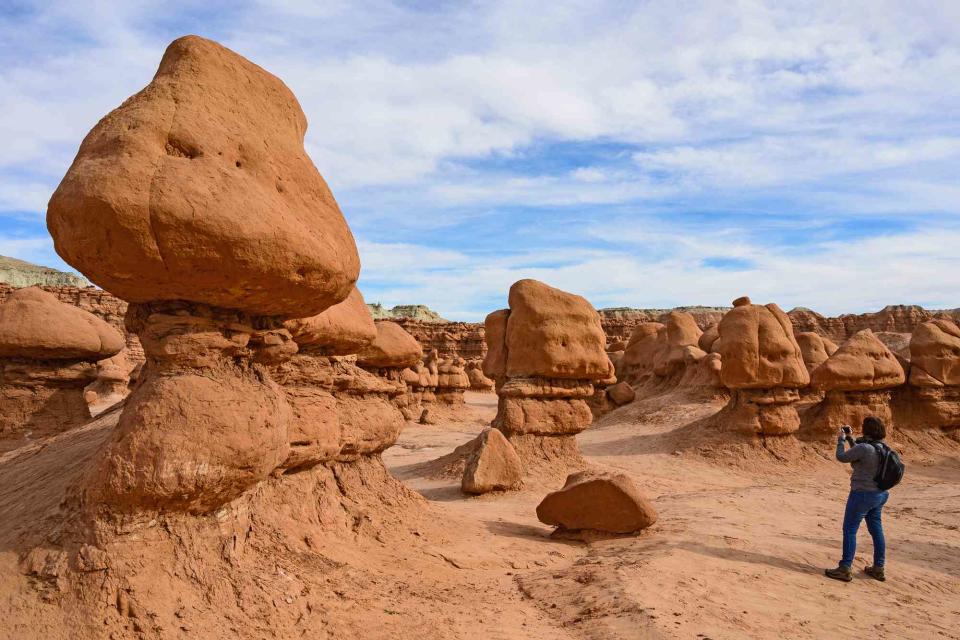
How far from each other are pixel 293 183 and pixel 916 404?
15.0m

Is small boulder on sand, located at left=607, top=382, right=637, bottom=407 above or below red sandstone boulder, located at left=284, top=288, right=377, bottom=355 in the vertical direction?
below

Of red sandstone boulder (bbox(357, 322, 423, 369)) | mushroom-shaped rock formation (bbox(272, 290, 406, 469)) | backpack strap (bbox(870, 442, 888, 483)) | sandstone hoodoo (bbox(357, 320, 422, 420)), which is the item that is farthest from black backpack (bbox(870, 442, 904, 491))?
red sandstone boulder (bbox(357, 322, 423, 369))

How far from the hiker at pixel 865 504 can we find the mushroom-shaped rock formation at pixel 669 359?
37.1ft

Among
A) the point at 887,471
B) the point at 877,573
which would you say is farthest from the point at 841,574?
the point at 887,471

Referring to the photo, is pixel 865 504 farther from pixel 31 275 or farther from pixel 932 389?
pixel 31 275

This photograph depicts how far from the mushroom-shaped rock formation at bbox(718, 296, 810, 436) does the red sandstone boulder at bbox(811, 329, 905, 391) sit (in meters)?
0.58

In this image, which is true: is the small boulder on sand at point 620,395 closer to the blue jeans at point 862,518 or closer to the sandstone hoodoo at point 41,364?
the blue jeans at point 862,518

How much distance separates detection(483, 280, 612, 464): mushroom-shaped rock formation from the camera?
10352mm

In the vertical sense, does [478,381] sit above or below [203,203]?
below

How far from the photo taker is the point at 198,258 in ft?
9.85

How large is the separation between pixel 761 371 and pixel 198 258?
37.9 ft

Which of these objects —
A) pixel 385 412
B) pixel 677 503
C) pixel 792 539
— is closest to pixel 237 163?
pixel 385 412

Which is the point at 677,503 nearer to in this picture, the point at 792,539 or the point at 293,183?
the point at 792,539

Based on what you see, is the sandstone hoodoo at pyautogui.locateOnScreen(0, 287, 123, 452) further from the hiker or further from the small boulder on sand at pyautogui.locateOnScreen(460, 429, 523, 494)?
the hiker
